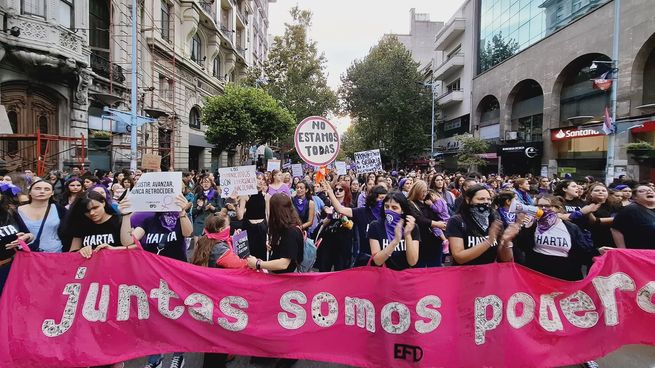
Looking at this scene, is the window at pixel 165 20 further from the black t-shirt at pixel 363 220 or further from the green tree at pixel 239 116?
the black t-shirt at pixel 363 220

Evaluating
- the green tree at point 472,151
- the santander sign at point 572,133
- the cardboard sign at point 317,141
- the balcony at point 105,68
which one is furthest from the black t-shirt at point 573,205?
the green tree at point 472,151

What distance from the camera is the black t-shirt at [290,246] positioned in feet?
11.1

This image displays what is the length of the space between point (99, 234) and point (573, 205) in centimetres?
629

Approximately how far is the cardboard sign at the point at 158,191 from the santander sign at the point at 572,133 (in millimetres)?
21304

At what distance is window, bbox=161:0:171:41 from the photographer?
2222 cm

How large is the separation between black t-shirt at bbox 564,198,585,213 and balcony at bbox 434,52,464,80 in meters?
33.5

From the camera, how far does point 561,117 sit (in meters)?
23.1

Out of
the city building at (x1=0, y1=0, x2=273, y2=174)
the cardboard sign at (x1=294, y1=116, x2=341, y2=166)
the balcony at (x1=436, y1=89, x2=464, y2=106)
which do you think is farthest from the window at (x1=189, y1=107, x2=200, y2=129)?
the cardboard sign at (x1=294, y1=116, x2=341, y2=166)

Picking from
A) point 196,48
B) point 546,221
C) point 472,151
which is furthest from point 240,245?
point 196,48

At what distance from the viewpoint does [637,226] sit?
13.5 ft

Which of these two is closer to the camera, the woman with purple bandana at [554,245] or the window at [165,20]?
the woman with purple bandana at [554,245]

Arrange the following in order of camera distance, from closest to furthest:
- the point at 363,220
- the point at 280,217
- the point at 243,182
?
the point at 280,217
the point at 363,220
the point at 243,182

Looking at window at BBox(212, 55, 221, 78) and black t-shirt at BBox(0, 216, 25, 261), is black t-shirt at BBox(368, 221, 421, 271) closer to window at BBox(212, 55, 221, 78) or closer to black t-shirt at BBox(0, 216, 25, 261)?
black t-shirt at BBox(0, 216, 25, 261)

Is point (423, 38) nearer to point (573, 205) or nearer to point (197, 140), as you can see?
point (197, 140)
